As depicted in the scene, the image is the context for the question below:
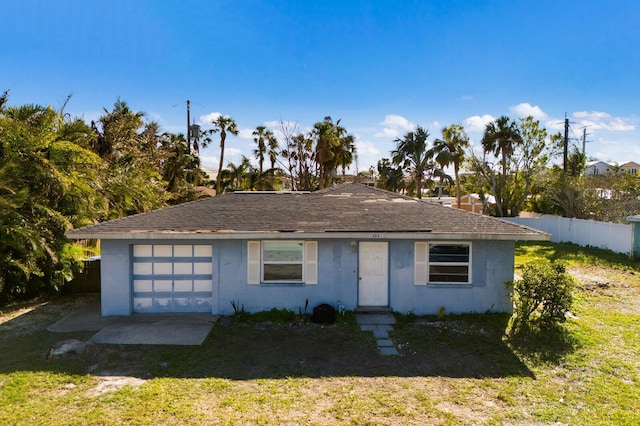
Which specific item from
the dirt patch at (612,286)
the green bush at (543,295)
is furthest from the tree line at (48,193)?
the dirt patch at (612,286)

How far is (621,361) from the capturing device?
24.9 ft

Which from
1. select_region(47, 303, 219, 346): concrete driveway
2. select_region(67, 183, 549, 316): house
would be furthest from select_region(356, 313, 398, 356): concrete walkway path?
select_region(47, 303, 219, 346): concrete driveway

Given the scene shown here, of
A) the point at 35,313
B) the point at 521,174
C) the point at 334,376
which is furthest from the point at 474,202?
the point at 35,313

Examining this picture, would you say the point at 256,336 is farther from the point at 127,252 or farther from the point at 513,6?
the point at 513,6

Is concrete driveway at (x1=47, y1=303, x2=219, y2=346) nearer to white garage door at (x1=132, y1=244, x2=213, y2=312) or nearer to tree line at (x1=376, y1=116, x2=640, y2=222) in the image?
white garage door at (x1=132, y1=244, x2=213, y2=312)

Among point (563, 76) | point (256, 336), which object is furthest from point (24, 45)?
point (563, 76)

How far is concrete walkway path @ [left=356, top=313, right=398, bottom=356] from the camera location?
26.8 feet

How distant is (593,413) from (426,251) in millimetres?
5295

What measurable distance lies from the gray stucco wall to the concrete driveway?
1.56ft

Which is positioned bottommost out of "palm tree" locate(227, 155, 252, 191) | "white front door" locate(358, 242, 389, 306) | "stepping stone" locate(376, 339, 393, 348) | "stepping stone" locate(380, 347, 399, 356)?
"stepping stone" locate(380, 347, 399, 356)

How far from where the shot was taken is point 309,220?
10.9m

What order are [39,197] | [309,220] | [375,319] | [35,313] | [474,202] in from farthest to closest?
[474,202] < [39,197] < [309,220] < [35,313] < [375,319]

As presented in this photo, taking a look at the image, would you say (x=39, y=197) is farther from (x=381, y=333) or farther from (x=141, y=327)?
(x=381, y=333)

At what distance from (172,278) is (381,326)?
609 centimetres
